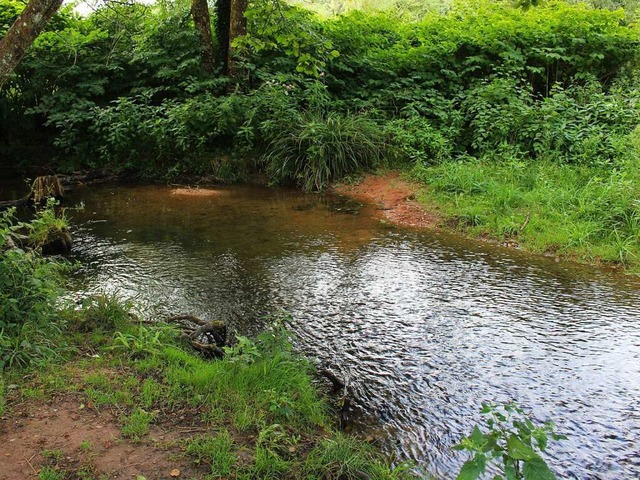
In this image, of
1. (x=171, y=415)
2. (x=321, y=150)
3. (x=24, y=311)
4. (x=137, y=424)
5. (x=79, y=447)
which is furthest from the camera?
(x=321, y=150)

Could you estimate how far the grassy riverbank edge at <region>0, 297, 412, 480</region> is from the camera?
2.57 m

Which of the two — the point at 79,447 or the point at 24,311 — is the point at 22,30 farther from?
the point at 79,447

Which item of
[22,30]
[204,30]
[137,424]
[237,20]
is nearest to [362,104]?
[237,20]

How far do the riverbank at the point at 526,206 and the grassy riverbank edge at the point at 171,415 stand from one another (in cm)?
423

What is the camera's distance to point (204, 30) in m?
12.3

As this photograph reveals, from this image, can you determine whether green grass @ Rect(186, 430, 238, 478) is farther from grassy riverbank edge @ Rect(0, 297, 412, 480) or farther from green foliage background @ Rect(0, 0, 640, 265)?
green foliage background @ Rect(0, 0, 640, 265)

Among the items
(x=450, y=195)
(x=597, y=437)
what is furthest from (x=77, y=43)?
(x=597, y=437)

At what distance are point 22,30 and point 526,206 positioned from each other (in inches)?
251

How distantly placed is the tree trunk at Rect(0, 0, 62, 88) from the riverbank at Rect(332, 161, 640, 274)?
5.31 metres

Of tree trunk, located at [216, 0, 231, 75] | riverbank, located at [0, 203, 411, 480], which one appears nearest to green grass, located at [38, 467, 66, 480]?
riverbank, located at [0, 203, 411, 480]

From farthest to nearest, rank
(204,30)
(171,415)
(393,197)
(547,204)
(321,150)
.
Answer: (204,30) → (321,150) → (393,197) → (547,204) → (171,415)

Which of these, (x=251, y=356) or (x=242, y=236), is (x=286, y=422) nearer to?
(x=251, y=356)

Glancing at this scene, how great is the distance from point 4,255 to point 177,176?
7.78m

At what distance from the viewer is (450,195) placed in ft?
27.5
